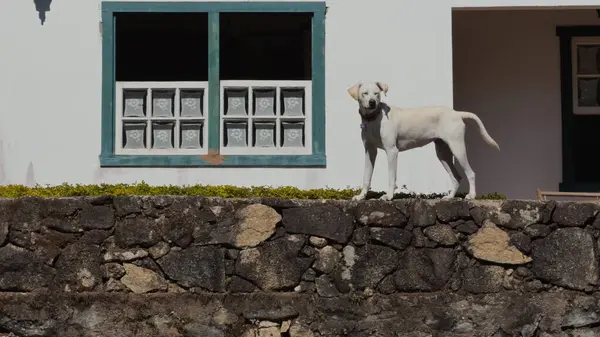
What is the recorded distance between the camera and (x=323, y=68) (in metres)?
9.98

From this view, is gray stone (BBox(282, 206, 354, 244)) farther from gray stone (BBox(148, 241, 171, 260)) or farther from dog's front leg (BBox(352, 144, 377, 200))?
gray stone (BBox(148, 241, 171, 260))

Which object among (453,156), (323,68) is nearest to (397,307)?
(453,156)

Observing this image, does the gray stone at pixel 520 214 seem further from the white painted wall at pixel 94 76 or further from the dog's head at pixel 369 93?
the white painted wall at pixel 94 76

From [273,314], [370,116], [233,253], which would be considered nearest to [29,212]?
[233,253]

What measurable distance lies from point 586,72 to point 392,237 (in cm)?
457

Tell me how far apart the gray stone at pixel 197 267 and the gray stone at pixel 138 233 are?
20 centimetres

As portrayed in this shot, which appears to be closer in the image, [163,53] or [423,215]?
[423,215]

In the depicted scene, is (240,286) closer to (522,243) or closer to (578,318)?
(522,243)

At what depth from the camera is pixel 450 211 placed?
27.5 ft

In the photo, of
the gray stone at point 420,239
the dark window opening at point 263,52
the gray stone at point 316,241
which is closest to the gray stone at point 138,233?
the gray stone at point 316,241

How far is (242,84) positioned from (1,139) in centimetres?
259

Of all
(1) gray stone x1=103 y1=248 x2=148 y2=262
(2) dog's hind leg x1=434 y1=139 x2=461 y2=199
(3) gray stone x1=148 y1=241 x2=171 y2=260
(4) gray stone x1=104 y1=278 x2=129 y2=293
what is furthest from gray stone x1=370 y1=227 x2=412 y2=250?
(4) gray stone x1=104 y1=278 x2=129 y2=293

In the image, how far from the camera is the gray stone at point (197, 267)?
8320 mm

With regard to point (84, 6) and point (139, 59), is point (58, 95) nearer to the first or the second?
point (84, 6)
